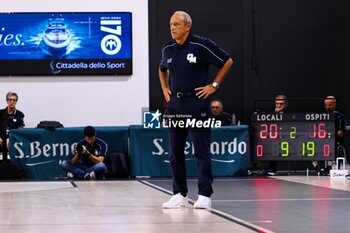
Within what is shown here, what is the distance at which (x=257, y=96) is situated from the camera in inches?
656

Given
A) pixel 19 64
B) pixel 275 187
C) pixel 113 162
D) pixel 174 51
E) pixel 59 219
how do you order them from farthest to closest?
pixel 19 64, pixel 113 162, pixel 275 187, pixel 174 51, pixel 59 219

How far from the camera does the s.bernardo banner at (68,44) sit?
52.7ft

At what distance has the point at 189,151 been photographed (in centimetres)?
1345

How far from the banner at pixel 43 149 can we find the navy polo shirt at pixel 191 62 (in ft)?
21.2

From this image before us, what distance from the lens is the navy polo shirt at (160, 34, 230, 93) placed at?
7.11 meters

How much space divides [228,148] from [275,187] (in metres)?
3.25

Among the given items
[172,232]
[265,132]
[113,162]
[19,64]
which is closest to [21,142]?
[113,162]

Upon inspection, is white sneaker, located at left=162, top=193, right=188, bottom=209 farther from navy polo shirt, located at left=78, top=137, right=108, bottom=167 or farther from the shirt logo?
navy polo shirt, located at left=78, top=137, right=108, bottom=167

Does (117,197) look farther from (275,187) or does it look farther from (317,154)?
(317,154)

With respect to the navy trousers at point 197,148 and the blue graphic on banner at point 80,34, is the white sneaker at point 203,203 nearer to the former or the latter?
the navy trousers at point 197,148

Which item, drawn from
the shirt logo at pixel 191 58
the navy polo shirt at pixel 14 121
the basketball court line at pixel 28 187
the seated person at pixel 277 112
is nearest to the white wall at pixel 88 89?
the navy polo shirt at pixel 14 121

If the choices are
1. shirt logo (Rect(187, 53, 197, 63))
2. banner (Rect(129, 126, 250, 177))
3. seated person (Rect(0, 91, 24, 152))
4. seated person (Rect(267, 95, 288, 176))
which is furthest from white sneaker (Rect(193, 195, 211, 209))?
seated person (Rect(0, 91, 24, 152))

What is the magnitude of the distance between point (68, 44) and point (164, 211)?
32.2 ft

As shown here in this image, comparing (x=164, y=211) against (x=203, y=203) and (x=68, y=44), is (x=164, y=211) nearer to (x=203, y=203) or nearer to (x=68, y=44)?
(x=203, y=203)
